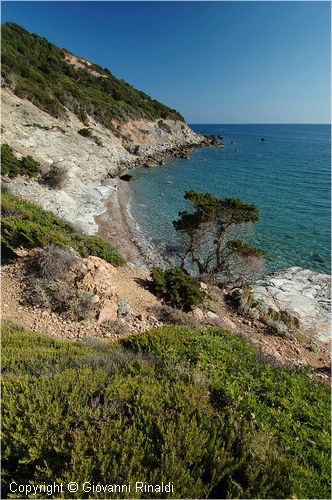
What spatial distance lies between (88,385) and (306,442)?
3.05 metres

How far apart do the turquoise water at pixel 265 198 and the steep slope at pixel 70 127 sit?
14.3ft

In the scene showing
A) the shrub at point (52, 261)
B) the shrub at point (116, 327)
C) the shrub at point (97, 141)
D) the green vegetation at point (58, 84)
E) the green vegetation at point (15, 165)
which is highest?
the green vegetation at point (58, 84)

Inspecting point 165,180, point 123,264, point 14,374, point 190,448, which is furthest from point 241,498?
point 165,180

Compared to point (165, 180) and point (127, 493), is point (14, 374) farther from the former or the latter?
point (165, 180)

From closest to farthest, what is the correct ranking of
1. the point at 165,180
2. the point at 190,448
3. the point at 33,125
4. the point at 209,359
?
the point at 190,448 < the point at 209,359 < the point at 33,125 < the point at 165,180

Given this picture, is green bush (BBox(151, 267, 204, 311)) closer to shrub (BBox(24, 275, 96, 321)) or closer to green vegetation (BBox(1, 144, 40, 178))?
shrub (BBox(24, 275, 96, 321))

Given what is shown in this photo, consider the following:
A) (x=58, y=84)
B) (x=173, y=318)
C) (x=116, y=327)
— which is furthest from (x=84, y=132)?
(x=116, y=327)

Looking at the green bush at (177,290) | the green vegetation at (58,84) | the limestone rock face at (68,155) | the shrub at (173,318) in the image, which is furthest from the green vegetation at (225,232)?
the green vegetation at (58,84)

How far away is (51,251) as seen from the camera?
376 inches

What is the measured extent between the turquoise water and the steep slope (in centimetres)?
437

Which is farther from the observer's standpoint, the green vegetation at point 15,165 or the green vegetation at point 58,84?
the green vegetation at point 58,84

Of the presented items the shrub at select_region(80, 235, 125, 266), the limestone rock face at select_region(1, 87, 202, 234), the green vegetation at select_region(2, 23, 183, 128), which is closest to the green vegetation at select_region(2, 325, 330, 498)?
the shrub at select_region(80, 235, 125, 266)

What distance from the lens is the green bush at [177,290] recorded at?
11.0 metres

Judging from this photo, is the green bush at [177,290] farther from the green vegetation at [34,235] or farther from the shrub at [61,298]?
the shrub at [61,298]
